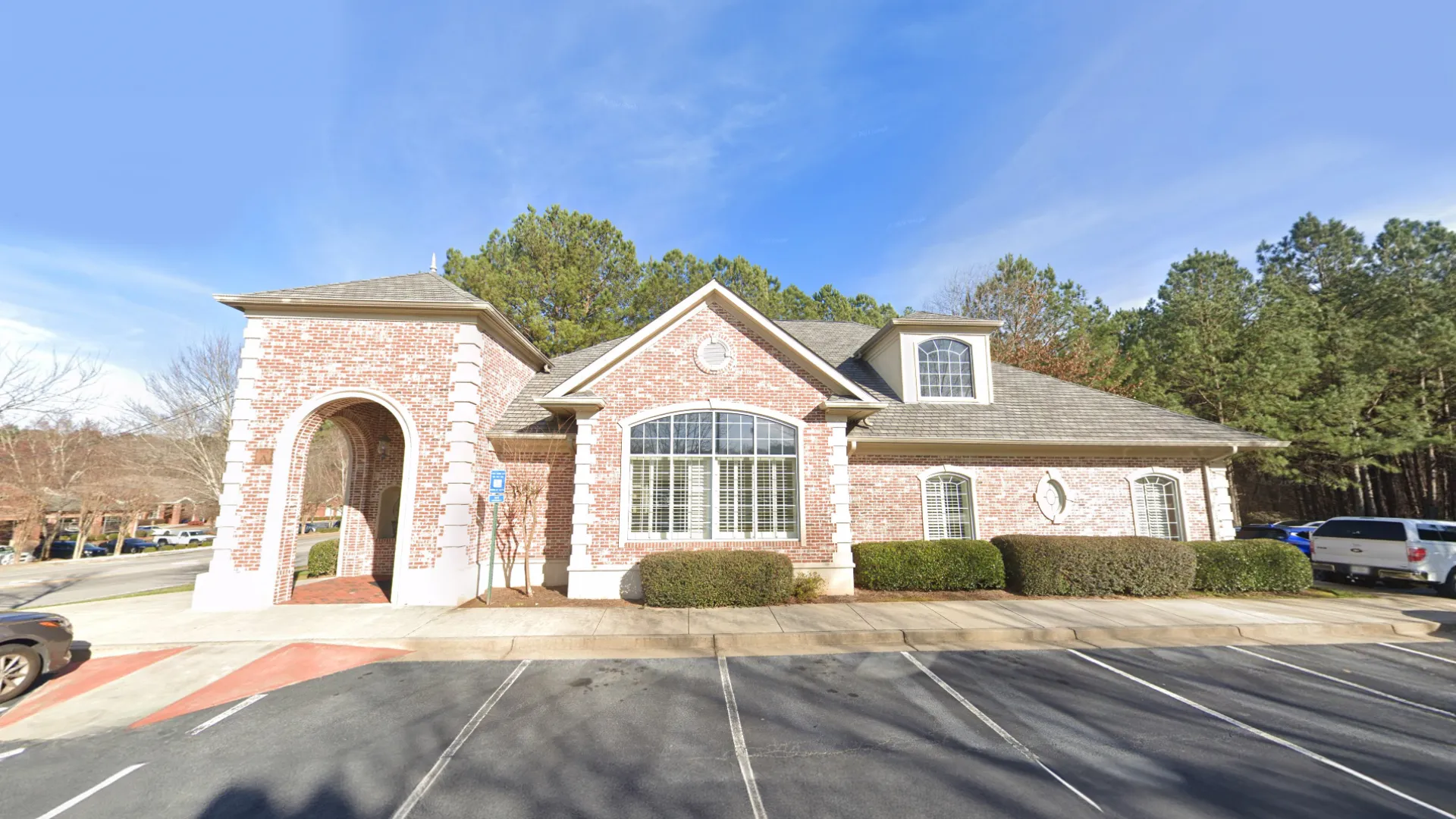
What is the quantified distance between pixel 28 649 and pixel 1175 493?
2162cm

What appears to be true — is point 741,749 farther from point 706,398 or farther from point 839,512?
point 706,398

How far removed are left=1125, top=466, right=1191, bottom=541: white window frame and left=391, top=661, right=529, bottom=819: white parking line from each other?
14634mm

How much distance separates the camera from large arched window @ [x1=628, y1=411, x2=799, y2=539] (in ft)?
38.3

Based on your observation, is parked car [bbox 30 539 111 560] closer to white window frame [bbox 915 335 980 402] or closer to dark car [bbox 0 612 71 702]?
dark car [bbox 0 612 71 702]

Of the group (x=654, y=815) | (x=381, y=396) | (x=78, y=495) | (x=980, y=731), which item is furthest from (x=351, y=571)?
(x=78, y=495)

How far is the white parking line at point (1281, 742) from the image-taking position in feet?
14.2

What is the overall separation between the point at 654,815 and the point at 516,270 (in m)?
25.6

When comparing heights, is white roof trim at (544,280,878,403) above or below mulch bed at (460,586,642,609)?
above

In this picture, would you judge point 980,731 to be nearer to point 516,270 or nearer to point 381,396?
point 381,396

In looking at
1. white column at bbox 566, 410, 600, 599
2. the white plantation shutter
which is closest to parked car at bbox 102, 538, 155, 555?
white column at bbox 566, 410, 600, 599

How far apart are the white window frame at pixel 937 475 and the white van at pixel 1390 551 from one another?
29.4ft

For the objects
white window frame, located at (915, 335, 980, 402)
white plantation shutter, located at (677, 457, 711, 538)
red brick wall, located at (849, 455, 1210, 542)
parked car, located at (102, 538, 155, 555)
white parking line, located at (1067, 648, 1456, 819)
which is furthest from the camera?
parked car, located at (102, 538, 155, 555)

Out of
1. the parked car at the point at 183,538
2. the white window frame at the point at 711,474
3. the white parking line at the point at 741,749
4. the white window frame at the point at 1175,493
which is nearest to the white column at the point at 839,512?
the white window frame at the point at 711,474

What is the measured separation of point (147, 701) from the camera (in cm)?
645
